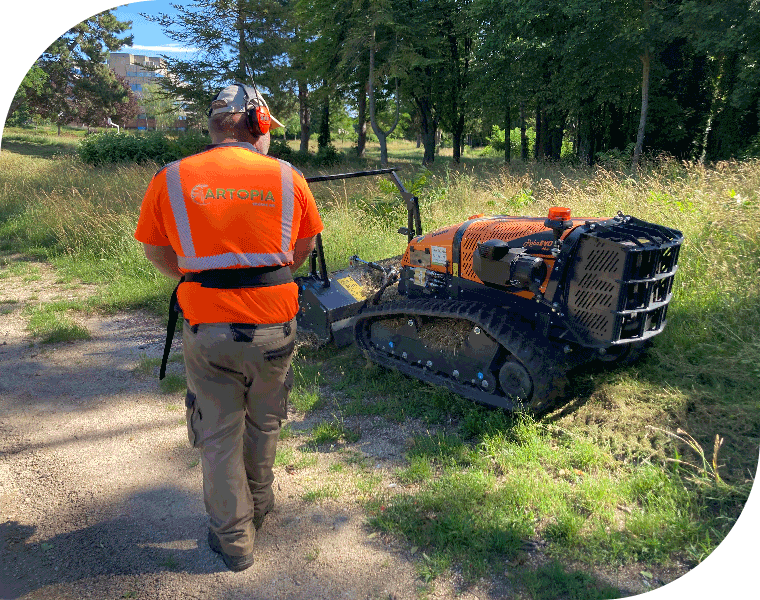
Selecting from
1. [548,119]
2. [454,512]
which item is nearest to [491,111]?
[548,119]

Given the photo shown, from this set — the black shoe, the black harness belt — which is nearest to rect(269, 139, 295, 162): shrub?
the black harness belt

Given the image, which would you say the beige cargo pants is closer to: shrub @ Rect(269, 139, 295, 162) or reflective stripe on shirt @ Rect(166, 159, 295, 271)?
reflective stripe on shirt @ Rect(166, 159, 295, 271)

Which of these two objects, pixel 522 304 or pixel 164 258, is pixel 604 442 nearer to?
pixel 522 304

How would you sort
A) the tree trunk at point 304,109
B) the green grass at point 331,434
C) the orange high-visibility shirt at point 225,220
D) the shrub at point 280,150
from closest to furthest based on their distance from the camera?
the orange high-visibility shirt at point 225,220 < the green grass at point 331,434 < the shrub at point 280,150 < the tree trunk at point 304,109

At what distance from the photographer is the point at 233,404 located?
265 centimetres

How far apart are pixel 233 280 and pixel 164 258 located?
533 millimetres

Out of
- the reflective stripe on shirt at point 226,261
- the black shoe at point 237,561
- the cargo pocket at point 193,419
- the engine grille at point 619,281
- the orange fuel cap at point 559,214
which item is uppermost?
the orange fuel cap at point 559,214

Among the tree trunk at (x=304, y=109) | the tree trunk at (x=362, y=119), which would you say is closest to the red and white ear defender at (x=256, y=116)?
the tree trunk at (x=304, y=109)

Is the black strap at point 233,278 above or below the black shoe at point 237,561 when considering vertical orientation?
above

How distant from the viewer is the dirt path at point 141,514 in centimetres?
264

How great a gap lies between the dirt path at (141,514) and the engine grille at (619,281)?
5.21ft

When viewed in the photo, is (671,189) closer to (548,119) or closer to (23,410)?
(23,410)

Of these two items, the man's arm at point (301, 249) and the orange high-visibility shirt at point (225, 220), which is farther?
the man's arm at point (301, 249)

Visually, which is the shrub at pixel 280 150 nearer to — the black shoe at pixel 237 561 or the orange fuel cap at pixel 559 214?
the orange fuel cap at pixel 559 214
